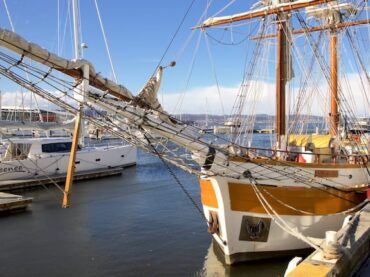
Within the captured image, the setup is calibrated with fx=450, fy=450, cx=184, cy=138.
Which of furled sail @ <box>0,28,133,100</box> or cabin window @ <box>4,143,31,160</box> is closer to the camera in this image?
furled sail @ <box>0,28,133,100</box>

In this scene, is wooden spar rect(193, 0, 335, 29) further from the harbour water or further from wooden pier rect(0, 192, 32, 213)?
wooden pier rect(0, 192, 32, 213)

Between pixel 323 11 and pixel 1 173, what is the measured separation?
21109 mm

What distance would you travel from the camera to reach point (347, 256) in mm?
9688

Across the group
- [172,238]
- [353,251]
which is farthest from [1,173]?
[353,251]

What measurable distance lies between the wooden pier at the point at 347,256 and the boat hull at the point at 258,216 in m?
1.32

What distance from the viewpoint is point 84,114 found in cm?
981

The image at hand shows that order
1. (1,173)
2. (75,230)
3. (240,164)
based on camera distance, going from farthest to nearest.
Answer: (1,173) → (75,230) → (240,164)

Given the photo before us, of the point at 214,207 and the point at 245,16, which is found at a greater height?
the point at 245,16

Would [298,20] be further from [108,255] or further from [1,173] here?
[1,173]

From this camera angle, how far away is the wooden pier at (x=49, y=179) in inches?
1050

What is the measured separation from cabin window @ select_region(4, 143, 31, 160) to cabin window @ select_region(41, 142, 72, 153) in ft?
3.51

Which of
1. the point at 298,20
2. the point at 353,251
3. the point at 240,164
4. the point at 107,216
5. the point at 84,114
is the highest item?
the point at 298,20

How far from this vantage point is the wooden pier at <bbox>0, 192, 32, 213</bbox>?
64.8 feet

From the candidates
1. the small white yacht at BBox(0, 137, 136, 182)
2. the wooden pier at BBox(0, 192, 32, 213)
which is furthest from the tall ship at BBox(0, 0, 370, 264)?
the small white yacht at BBox(0, 137, 136, 182)
